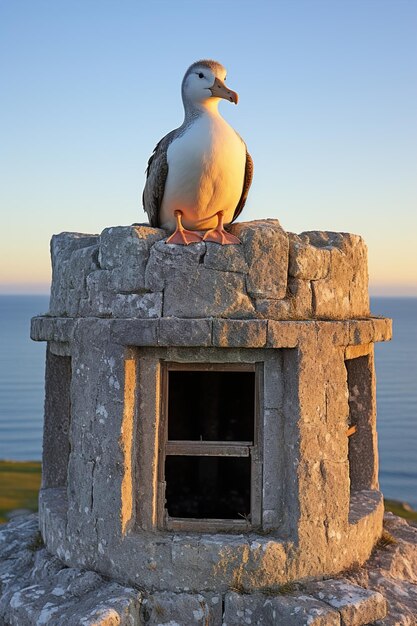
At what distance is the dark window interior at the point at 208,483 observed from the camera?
7844 millimetres

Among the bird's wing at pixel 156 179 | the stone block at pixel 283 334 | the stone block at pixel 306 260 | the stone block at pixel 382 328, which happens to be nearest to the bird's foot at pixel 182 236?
the bird's wing at pixel 156 179

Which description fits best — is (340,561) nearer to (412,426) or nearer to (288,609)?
(288,609)

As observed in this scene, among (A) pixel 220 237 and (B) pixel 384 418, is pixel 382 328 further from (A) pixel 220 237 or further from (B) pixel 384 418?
(B) pixel 384 418

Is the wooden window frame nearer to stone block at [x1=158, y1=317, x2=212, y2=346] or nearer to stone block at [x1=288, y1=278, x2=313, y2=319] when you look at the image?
stone block at [x1=158, y1=317, x2=212, y2=346]

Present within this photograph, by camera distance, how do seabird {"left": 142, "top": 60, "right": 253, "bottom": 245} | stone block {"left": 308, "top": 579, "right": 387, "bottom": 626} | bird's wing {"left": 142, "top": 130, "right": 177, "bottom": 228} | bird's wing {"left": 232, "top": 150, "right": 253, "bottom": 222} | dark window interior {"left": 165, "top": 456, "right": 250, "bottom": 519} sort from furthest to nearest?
dark window interior {"left": 165, "top": 456, "right": 250, "bottom": 519}, bird's wing {"left": 232, "top": 150, "right": 253, "bottom": 222}, bird's wing {"left": 142, "top": 130, "right": 177, "bottom": 228}, seabird {"left": 142, "top": 60, "right": 253, "bottom": 245}, stone block {"left": 308, "top": 579, "right": 387, "bottom": 626}

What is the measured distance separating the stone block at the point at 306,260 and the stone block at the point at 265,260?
79 mm

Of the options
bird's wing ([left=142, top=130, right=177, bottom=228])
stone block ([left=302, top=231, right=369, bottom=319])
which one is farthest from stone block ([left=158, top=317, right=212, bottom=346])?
bird's wing ([left=142, top=130, right=177, bottom=228])

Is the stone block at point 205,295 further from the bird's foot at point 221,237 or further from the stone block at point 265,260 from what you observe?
the bird's foot at point 221,237

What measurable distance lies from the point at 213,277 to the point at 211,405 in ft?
13.0

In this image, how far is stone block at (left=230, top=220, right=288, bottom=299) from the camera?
15.4 ft

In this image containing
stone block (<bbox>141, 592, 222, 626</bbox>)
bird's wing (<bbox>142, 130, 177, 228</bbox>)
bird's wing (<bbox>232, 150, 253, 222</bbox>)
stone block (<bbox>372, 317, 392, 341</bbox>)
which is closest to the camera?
stone block (<bbox>141, 592, 222, 626</bbox>)

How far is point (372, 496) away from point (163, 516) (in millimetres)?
2129

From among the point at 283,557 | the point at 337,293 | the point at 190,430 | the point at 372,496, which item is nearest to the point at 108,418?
the point at 283,557

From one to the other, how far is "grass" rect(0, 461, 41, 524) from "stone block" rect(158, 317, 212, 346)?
20.3 feet
